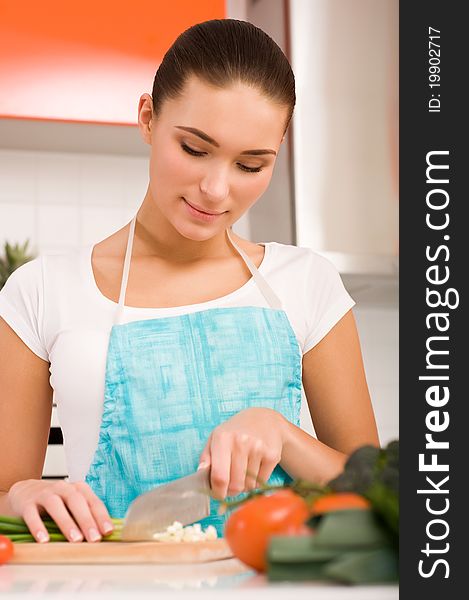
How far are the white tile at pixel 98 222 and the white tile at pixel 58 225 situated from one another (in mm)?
22

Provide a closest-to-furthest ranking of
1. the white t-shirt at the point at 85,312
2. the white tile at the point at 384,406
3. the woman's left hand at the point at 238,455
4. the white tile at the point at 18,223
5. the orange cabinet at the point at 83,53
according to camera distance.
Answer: the woman's left hand at the point at 238,455, the white t-shirt at the point at 85,312, the orange cabinet at the point at 83,53, the white tile at the point at 18,223, the white tile at the point at 384,406

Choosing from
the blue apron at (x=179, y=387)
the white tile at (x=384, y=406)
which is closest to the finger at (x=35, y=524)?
the blue apron at (x=179, y=387)

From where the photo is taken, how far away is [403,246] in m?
0.57

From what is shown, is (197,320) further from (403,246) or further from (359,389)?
(403,246)

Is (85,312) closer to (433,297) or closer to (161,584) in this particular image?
(161,584)

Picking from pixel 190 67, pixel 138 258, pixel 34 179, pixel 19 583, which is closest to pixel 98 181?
pixel 34 179

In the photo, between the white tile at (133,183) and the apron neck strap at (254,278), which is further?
the white tile at (133,183)

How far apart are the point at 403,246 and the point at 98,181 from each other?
2344mm

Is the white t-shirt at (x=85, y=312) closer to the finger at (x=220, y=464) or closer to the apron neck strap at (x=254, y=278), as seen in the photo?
the apron neck strap at (x=254, y=278)

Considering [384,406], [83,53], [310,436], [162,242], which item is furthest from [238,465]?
[384,406]

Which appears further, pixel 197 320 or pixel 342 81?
pixel 342 81

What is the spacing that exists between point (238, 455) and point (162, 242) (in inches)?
23.2

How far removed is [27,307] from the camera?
53.8 inches

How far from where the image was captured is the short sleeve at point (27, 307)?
136cm
